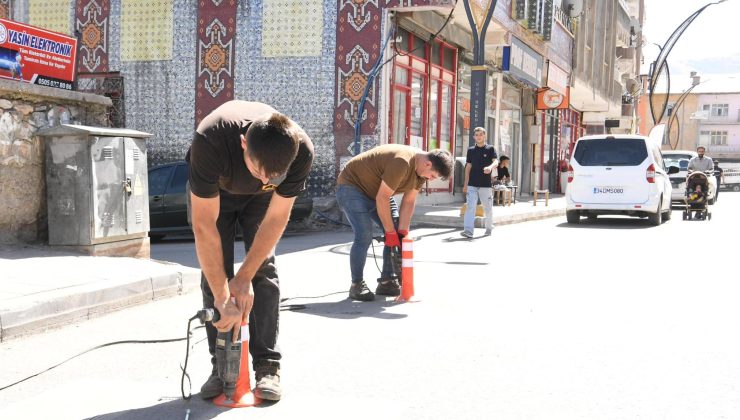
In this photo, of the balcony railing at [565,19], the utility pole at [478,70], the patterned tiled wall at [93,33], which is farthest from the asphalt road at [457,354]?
the balcony railing at [565,19]

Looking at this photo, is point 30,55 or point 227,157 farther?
point 30,55

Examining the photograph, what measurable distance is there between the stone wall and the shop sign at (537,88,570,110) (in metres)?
20.7

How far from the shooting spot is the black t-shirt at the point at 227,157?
3.48m

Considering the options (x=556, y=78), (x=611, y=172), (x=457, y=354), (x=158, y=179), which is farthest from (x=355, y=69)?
(x=556, y=78)

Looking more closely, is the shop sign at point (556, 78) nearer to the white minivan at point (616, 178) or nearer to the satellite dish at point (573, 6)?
the satellite dish at point (573, 6)

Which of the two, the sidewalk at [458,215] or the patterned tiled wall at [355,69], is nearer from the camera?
the sidewalk at [458,215]

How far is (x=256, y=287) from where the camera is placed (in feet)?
13.2

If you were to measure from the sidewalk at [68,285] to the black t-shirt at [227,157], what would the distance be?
250 cm

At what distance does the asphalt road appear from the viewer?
3.83 metres

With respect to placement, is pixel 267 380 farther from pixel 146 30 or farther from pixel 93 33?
pixel 93 33

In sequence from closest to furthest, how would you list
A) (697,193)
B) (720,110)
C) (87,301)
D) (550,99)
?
1. (87,301)
2. (697,193)
3. (550,99)
4. (720,110)

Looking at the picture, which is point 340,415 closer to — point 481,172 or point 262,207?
point 262,207

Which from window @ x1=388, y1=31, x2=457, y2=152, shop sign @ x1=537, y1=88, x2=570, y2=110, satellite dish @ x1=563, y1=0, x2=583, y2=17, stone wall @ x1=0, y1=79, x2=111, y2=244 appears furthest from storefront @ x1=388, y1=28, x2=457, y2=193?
satellite dish @ x1=563, y1=0, x2=583, y2=17

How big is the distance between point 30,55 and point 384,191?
4.35 meters
